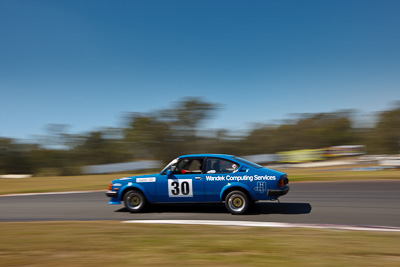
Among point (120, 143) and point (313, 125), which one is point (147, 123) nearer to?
point (120, 143)

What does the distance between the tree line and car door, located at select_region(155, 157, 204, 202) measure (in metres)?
28.6

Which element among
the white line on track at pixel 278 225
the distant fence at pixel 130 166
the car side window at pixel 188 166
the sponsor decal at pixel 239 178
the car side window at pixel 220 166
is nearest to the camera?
the white line on track at pixel 278 225

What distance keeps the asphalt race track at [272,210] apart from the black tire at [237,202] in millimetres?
168

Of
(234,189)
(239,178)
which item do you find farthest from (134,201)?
(239,178)

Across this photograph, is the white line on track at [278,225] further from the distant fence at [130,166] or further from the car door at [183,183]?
the distant fence at [130,166]

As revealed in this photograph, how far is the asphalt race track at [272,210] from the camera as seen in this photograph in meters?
7.93

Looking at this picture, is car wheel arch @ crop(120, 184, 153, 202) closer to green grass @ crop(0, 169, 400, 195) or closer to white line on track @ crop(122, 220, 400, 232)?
white line on track @ crop(122, 220, 400, 232)

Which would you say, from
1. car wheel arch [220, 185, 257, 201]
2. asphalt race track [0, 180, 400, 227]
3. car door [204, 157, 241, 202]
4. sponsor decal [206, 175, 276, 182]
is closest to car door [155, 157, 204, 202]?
car door [204, 157, 241, 202]

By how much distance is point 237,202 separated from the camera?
27.3 ft

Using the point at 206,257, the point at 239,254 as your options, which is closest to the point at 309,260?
the point at 239,254

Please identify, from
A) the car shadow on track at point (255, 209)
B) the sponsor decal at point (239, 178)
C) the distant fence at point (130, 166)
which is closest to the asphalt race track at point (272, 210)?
the car shadow on track at point (255, 209)

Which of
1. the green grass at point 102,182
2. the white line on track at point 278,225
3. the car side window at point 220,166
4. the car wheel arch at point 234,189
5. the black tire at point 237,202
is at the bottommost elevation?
the white line on track at point 278,225

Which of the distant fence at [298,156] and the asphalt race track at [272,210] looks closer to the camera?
the asphalt race track at [272,210]

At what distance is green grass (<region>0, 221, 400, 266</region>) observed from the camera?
4.35 m
